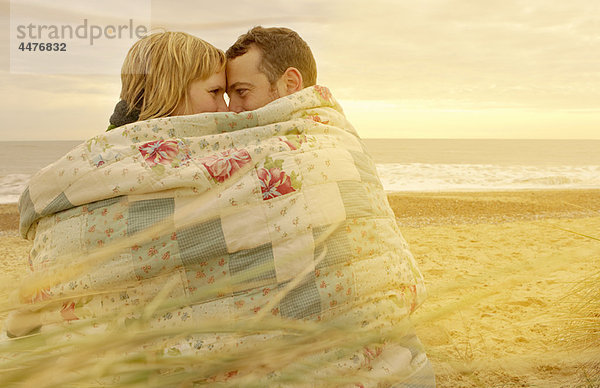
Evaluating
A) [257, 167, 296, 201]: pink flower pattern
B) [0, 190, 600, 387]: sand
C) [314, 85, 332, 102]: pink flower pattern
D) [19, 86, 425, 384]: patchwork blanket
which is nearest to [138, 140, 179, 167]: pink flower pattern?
[19, 86, 425, 384]: patchwork blanket

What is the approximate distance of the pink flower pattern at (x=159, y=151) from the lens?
1.36 metres

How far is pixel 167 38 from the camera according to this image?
6.79ft

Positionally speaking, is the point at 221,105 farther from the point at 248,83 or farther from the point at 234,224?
the point at 234,224

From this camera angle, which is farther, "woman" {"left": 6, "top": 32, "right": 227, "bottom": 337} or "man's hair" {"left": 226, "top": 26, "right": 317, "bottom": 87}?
"man's hair" {"left": 226, "top": 26, "right": 317, "bottom": 87}

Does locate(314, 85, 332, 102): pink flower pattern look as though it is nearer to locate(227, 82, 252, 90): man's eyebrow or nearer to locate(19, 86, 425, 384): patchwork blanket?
locate(19, 86, 425, 384): patchwork blanket

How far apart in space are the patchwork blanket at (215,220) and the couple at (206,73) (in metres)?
0.56

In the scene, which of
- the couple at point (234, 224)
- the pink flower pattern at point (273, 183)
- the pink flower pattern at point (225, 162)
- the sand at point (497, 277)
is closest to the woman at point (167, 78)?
the couple at point (234, 224)

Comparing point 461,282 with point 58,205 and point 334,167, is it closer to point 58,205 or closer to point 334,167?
point 334,167

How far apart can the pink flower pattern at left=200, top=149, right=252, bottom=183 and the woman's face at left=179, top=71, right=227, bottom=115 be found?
2.39 ft

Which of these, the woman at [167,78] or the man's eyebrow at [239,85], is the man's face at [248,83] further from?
the woman at [167,78]

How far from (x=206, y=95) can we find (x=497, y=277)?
5.85ft

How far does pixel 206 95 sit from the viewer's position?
6.93 feet

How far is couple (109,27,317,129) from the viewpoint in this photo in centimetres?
200

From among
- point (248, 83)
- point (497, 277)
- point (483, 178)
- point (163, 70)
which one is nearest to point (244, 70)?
point (248, 83)
